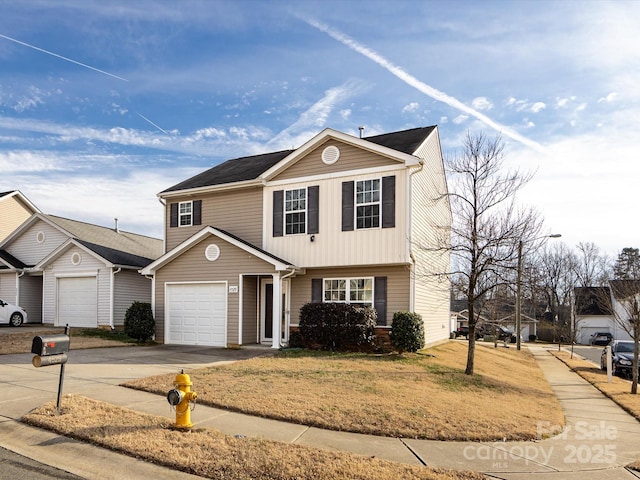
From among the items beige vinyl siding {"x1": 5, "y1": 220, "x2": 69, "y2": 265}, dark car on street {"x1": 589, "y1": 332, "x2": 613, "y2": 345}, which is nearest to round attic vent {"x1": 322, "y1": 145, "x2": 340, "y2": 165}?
beige vinyl siding {"x1": 5, "y1": 220, "x2": 69, "y2": 265}

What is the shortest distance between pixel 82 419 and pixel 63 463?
4.21 ft

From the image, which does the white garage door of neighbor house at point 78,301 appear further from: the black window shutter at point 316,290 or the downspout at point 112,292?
the black window shutter at point 316,290

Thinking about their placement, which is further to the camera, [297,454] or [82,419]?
[82,419]

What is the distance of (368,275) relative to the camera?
1631 centimetres

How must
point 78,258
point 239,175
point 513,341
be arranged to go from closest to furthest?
point 239,175 < point 78,258 < point 513,341

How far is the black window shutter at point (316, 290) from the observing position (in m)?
16.9

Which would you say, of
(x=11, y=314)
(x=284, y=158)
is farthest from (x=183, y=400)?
(x=11, y=314)

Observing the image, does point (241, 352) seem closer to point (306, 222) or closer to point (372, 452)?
point (306, 222)

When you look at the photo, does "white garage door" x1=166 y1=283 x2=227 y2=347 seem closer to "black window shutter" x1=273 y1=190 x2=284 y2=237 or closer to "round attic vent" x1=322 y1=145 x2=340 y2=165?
"black window shutter" x1=273 y1=190 x2=284 y2=237

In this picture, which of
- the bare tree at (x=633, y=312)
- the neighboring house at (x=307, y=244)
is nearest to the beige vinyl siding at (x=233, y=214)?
the neighboring house at (x=307, y=244)

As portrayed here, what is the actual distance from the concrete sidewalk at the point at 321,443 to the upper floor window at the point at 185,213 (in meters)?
9.70

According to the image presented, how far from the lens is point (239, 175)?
63.5 feet

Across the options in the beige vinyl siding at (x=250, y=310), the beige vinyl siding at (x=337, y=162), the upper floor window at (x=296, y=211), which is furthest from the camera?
the upper floor window at (x=296, y=211)

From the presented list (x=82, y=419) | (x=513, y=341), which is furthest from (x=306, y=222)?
(x=513, y=341)
